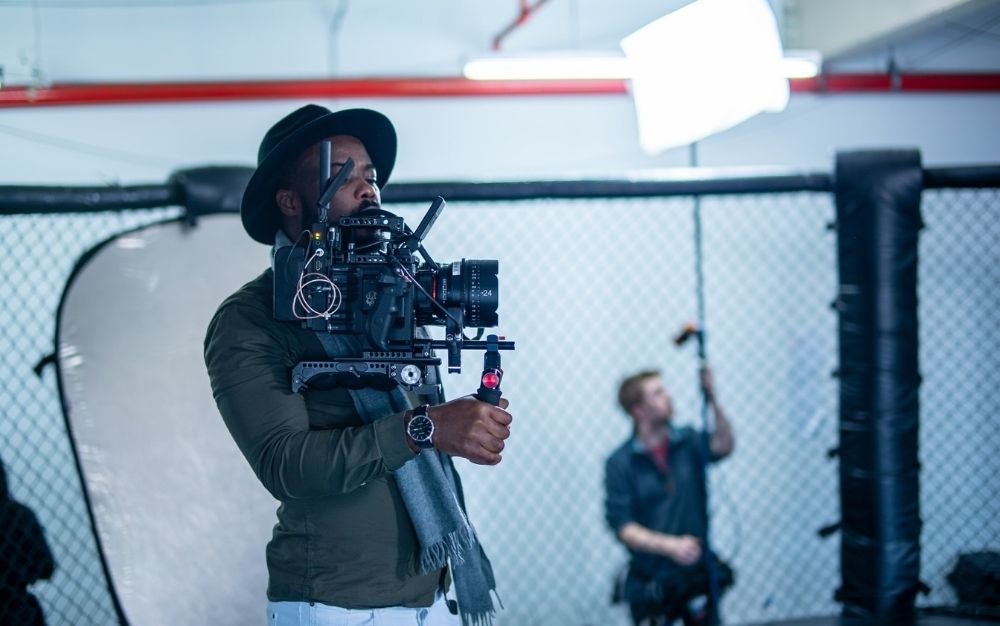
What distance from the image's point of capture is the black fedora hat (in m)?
1.52

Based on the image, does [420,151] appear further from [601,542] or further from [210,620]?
[210,620]

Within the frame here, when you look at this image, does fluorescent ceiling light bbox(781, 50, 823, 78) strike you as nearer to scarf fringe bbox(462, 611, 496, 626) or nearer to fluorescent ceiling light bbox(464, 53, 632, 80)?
fluorescent ceiling light bbox(464, 53, 632, 80)

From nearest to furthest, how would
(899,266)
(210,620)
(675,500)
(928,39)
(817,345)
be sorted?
(210,620) < (899,266) < (675,500) < (817,345) < (928,39)

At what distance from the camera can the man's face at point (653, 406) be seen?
11.2 ft

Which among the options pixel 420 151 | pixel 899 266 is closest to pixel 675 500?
pixel 899 266

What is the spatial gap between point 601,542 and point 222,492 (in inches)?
112

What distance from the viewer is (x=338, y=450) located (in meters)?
1.29

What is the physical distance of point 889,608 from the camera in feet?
8.26

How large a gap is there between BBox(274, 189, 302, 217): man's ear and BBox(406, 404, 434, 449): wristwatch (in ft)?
1.62

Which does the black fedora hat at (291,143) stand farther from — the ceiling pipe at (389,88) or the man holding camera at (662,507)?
the ceiling pipe at (389,88)

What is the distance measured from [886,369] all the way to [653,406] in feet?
3.53

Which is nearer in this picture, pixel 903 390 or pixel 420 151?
pixel 903 390

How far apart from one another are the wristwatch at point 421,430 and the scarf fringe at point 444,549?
25 cm

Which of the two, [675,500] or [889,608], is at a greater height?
[675,500]
